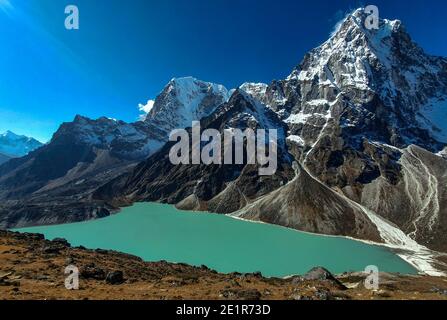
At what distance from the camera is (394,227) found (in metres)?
183

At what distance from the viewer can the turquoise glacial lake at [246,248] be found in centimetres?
13300

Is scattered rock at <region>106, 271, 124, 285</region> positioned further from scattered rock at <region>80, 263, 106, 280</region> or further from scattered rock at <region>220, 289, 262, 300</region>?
scattered rock at <region>220, 289, 262, 300</region>

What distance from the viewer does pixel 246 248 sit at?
157m

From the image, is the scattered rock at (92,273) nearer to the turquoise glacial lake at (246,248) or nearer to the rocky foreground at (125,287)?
the rocky foreground at (125,287)

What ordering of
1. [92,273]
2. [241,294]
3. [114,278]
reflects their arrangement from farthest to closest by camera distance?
[92,273] → [114,278] → [241,294]

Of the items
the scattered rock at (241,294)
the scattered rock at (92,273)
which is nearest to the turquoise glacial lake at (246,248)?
the scattered rock at (92,273)

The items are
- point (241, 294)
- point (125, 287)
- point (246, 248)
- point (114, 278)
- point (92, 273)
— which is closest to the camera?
point (241, 294)

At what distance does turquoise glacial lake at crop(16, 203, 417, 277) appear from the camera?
436 ft

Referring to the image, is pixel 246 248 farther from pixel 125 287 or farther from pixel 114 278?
pixel 125 287

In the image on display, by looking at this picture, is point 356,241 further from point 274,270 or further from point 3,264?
point 3,264

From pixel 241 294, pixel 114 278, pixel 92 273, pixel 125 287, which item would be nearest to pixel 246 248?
pixel 92 273

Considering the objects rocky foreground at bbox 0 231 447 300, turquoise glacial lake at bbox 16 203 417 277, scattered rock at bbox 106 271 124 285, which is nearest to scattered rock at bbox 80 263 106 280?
rocky foreground at bbox 0 231 447 300
